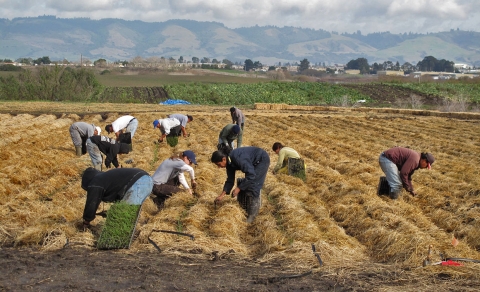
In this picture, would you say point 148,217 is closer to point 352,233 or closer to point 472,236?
point 352,233

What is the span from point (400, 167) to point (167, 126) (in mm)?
8060

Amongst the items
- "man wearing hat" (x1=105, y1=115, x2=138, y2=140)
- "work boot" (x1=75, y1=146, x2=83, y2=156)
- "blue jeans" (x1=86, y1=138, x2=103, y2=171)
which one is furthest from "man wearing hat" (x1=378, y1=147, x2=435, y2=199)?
"work boot" (x1=75, y1=146, x2=83, y2=156)

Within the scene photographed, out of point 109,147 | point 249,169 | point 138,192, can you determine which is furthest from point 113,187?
point 109,147

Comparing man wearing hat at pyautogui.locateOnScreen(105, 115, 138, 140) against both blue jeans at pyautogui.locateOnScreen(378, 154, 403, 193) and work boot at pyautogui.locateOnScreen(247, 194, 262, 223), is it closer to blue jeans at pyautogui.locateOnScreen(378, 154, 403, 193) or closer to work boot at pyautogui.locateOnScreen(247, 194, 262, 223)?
work boot at pyautogui.locateOnScreen(247, 194, 262, 223)

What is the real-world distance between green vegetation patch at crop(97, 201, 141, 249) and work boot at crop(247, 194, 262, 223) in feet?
6.68

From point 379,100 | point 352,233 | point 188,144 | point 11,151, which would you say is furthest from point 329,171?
point 379,100

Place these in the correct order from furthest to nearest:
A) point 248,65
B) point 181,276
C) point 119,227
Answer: point 248,65, point 119,227, point 181,276

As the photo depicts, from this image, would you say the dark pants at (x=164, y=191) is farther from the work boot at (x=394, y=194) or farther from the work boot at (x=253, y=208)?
the work boot at (x=394, y=194)

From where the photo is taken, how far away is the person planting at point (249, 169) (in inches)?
361

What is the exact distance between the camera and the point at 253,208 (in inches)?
379

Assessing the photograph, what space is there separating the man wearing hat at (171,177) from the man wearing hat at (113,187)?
1.68m

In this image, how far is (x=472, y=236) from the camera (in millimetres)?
8938

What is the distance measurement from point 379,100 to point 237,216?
48.1 meters

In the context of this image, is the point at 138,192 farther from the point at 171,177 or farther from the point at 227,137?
the point at 227,137
